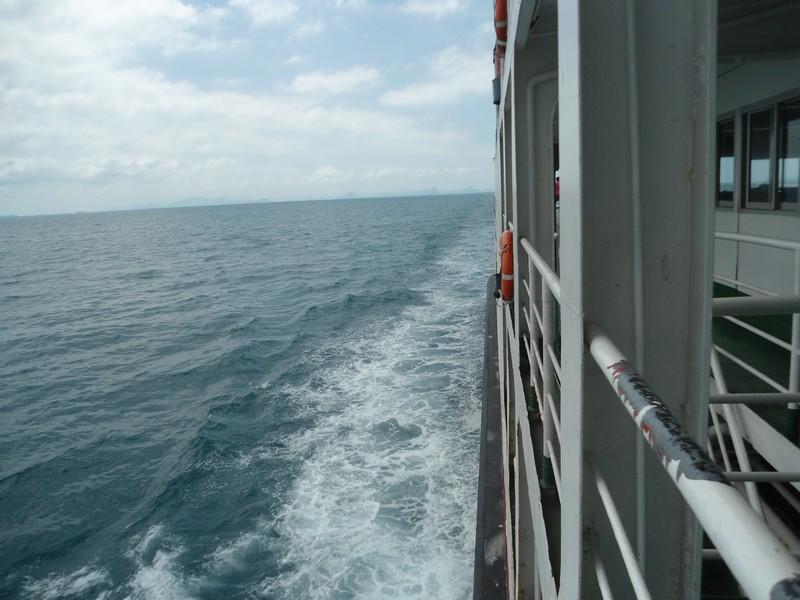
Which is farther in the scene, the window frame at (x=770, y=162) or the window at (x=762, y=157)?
the window frame at (x=770, y=162)

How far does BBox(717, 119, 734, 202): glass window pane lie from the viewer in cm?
606

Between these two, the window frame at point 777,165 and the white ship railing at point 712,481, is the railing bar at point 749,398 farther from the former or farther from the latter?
the window frame at point 777,165

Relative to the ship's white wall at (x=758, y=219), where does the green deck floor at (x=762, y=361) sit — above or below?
below

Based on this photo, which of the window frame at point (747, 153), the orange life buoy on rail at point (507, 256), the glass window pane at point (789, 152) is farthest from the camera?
the window frame at point (747, 153)

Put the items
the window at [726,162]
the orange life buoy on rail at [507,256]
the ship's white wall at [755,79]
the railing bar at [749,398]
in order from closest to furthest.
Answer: the railing bar at [749,398] < the orange life buoy on rail at [507,256] < the ship's white wall at [755,79] < the window at [726,162]

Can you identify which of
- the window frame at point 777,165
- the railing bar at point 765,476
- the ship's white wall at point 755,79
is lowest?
the railing bar at point 765,476

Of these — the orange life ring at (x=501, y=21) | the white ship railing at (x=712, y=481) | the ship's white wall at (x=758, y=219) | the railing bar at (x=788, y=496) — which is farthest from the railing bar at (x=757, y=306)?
the orange life ring at (x=501, y=21)

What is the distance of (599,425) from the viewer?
129 centimetres

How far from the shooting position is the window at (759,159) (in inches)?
210

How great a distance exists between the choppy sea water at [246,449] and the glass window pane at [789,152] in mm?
5953

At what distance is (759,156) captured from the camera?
550cm

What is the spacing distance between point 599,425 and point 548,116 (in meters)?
2.99

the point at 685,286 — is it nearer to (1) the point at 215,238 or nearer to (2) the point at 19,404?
(2) the point at 19,404

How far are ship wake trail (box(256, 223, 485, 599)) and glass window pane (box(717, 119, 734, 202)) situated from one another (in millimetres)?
5804
